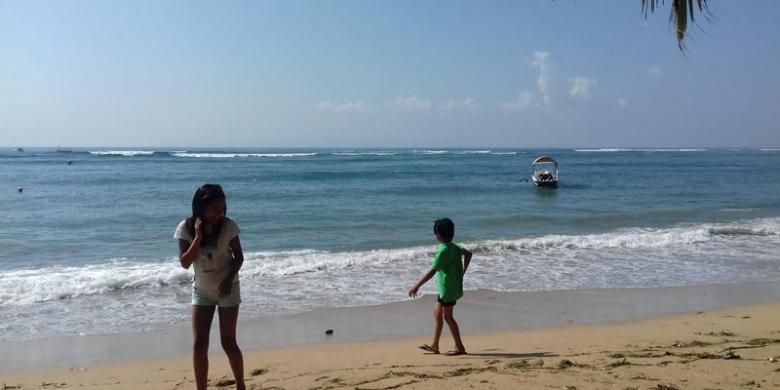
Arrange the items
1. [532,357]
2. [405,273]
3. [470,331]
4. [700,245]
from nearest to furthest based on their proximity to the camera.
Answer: [532,357], [470,331], [405,273], [700,245]

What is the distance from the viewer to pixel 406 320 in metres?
7.68

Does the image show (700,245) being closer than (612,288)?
No

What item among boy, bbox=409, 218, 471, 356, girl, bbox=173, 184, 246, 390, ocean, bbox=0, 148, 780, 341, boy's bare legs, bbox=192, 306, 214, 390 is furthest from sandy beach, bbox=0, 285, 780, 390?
ocean, bbox=0, 148, 780, 341

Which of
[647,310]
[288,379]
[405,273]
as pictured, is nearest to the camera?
[288,379]

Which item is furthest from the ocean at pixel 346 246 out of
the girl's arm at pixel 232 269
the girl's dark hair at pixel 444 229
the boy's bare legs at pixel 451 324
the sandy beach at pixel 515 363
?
the girl's arm at pixel 232 269

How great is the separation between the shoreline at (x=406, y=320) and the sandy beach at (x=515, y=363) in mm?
148

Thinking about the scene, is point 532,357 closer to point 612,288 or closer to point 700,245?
point 612,288

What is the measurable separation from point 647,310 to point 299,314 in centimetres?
499

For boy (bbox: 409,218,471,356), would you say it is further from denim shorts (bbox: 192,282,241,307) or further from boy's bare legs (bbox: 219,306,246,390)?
denim shorts (bbox: 192,282,241,307)

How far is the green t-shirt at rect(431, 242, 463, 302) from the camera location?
5.64 m

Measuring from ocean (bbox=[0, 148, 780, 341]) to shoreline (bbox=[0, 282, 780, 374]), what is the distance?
1.52ft

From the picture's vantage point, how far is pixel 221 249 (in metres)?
3.85

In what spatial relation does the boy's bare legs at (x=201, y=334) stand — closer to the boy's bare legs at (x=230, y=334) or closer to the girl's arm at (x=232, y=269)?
the boy's bare legs at (x=230, y=334)

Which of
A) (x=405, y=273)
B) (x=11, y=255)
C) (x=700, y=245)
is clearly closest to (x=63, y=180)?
(x=11, y=255)
